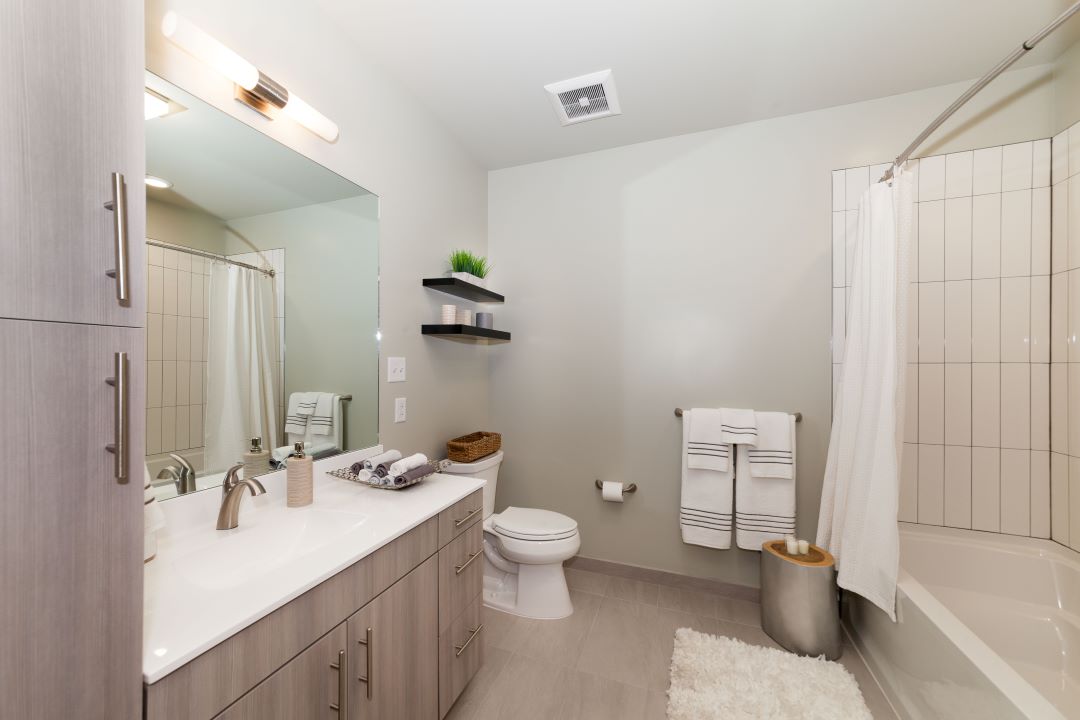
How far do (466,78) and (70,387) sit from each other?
1874 millimetres

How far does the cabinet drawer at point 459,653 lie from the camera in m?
1.30

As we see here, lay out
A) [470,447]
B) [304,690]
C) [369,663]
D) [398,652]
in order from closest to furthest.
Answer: [304,690]
[369,663]
[398,652]
[470,447]

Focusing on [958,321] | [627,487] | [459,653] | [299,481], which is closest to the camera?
[299,481]

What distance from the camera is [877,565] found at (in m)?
1.59

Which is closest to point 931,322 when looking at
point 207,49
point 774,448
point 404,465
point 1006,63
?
point 774,448

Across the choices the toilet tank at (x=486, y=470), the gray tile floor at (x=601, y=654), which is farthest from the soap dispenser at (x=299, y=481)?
the gray tile floor at (x=601, y=654)

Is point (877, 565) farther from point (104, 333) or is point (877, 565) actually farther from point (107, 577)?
point (104, 333)

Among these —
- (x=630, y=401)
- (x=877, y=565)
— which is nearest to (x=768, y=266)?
(x=630, y=401)

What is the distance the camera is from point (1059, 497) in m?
1.75

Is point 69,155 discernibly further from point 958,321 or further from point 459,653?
point 958,321

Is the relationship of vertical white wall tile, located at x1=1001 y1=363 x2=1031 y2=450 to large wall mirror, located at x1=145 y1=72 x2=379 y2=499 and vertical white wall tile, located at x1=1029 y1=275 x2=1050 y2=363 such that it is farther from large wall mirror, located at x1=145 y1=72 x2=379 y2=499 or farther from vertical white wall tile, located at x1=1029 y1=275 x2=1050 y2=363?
large wall mirror, located at x1=145 y1=72 x2=379 y2=499

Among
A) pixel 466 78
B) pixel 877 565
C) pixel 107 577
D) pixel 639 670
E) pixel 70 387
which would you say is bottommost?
pixel 639 670

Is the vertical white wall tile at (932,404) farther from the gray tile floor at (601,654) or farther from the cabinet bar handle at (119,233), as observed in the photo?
the cabinet bar handle at (119,233)

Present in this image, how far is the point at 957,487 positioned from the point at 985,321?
0.75m
